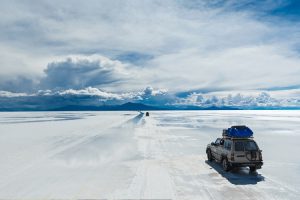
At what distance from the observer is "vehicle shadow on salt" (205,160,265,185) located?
12.9 metres

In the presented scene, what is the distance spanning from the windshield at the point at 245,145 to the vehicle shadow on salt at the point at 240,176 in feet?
4.04

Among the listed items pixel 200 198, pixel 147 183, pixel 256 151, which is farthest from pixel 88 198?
pixel 256 151

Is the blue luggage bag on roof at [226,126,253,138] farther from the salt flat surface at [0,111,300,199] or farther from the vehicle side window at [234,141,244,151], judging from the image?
the salt flat surface at [0,111,300,199]

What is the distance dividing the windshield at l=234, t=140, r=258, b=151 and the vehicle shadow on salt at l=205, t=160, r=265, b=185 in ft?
4.04

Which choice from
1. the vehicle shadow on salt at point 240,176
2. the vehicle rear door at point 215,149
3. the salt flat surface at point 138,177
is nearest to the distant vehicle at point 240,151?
the vehicle shadow on salt at point 240,176

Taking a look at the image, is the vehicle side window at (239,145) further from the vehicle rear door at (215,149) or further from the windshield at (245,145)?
the vehicle rear door at (215,149)

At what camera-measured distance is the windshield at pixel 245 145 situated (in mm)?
14586

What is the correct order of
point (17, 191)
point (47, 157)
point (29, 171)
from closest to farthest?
point (17, 191), point (29, 171), point (47, 157)

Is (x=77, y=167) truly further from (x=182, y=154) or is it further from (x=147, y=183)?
(x=182, y=154)

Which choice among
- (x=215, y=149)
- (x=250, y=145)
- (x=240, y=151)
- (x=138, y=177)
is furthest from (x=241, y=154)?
(x=138, y=177)

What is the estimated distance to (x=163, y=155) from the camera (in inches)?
784

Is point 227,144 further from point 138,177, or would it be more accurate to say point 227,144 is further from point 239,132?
point 138,177

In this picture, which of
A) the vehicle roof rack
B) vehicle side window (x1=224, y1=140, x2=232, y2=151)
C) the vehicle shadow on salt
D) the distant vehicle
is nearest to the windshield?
the distant vehicle

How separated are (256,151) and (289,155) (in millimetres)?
7613
